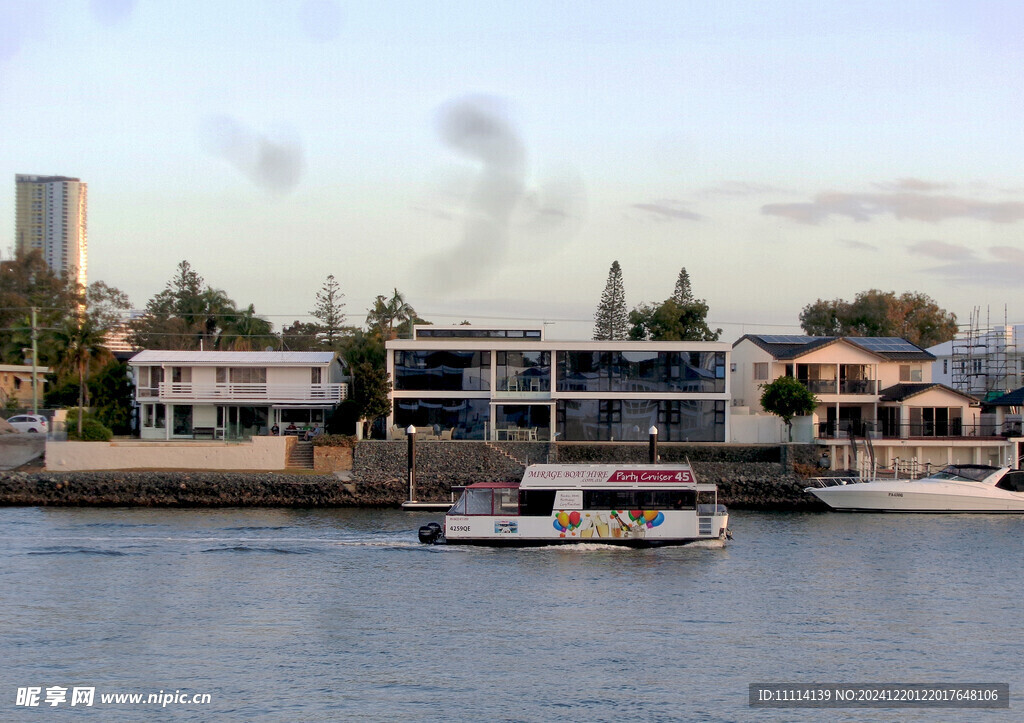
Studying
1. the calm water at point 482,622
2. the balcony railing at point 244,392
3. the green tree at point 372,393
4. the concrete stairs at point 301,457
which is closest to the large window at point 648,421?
the green tree at point 372,393

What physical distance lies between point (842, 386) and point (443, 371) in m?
22.8

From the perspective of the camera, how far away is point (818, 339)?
2542 inches

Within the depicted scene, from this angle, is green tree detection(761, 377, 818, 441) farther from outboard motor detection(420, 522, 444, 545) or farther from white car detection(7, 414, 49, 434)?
white car detection(7, 414, 49, 434)

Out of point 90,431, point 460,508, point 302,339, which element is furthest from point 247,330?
point 460,508

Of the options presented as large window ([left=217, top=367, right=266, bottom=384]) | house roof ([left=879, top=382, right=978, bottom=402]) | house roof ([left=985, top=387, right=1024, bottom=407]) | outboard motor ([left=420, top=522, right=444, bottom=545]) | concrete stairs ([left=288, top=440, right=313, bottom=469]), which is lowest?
outboard motor ([left=420, top=522, right=444, bottom=545])

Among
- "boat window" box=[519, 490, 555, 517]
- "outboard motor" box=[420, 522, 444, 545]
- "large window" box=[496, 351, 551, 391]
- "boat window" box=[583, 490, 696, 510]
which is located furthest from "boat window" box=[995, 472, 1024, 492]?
"outboard motor" box=[420, 522, 444, 545]

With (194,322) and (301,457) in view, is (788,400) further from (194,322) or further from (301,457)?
(194,322)

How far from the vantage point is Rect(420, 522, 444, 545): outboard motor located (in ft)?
128

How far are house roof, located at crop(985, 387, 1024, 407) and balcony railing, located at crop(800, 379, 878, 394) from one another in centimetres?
921

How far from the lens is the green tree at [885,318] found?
9288 centimetres

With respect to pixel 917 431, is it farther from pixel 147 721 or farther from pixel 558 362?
pixel 147 721

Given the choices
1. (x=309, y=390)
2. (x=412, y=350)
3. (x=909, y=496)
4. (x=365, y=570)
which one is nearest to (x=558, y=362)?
(x=412, y=350)

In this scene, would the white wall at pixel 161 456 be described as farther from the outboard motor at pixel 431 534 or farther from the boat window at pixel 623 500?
the boat window at pixel 623 500

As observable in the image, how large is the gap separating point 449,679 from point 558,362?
36165 millimetres
